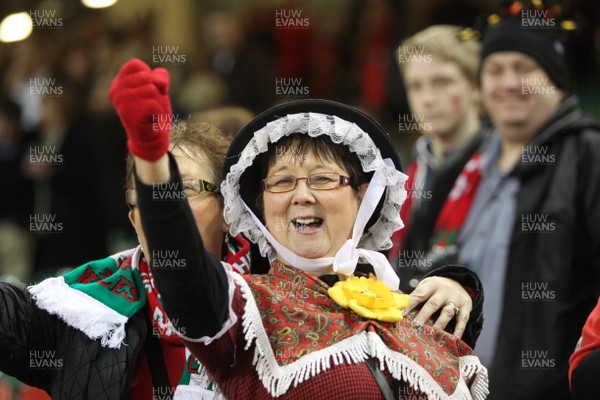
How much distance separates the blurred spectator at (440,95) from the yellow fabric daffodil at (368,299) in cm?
332

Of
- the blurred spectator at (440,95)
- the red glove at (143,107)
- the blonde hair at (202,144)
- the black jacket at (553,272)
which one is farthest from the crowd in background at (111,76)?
the red glove at (143,107)

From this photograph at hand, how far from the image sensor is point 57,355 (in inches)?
149

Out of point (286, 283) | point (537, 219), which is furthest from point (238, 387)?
point (537, 219)

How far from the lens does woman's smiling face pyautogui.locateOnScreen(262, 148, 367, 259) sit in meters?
3.74

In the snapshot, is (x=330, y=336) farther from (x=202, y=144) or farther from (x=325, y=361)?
(x=202, y=144)

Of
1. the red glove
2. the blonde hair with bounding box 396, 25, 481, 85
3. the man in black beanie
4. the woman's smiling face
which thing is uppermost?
the red glove

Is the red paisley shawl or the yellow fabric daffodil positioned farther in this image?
the yellow fabric daffodil

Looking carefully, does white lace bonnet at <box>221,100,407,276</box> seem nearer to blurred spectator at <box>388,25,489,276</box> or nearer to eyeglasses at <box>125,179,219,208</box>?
eyeglasses at <box>125,179,219,208</box>

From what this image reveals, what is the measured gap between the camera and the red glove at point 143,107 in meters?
3.08

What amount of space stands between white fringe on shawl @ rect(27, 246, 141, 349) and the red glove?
826 mm

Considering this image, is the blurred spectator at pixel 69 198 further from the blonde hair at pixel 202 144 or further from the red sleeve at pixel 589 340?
the red sleeve at pixel 589 340

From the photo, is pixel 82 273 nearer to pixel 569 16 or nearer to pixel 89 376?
pixel 89 376

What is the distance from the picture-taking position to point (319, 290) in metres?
3.73

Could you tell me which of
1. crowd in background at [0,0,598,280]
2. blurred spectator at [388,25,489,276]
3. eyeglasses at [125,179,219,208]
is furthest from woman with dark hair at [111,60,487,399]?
crowd in background at [0,0,598,280]
